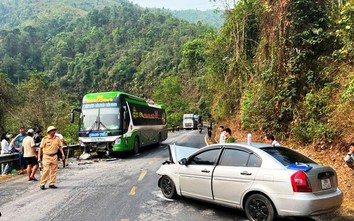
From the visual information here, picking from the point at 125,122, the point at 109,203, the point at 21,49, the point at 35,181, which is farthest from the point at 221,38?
the point at 21,49

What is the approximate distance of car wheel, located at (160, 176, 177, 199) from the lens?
316 inches

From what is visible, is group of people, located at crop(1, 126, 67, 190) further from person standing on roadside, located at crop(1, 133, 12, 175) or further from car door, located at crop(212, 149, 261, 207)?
car door, located at crop(212, 149, 261, 207)

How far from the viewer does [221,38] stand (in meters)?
27.5

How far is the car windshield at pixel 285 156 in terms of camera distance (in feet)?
20.4

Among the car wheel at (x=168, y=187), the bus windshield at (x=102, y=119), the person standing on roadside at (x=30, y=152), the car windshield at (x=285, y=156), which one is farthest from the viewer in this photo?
the bus windshield at (x=102, y=119)

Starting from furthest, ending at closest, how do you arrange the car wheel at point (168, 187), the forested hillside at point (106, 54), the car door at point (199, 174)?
the forested hillside at point (106, 54) → the car wheel at point (168, 187) → the car door at point (199, 174)

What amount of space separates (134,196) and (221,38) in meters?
21.4

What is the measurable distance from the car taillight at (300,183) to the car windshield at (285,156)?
44 centimetres

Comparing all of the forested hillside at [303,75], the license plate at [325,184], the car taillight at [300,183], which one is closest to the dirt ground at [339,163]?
the forested hillside at [303,75]

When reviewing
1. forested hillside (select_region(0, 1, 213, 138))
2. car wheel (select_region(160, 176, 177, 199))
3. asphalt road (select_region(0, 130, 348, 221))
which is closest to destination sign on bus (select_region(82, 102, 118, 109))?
asphalt road (select_region(0, 130, 348, 221))

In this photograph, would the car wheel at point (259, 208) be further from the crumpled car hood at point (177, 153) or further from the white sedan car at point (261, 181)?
the crumpled car hood at point (177, 153)

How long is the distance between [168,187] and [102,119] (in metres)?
9.42

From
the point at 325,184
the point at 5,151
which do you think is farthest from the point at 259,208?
the point at 5,151

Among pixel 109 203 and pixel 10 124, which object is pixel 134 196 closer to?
pixel 109 203
